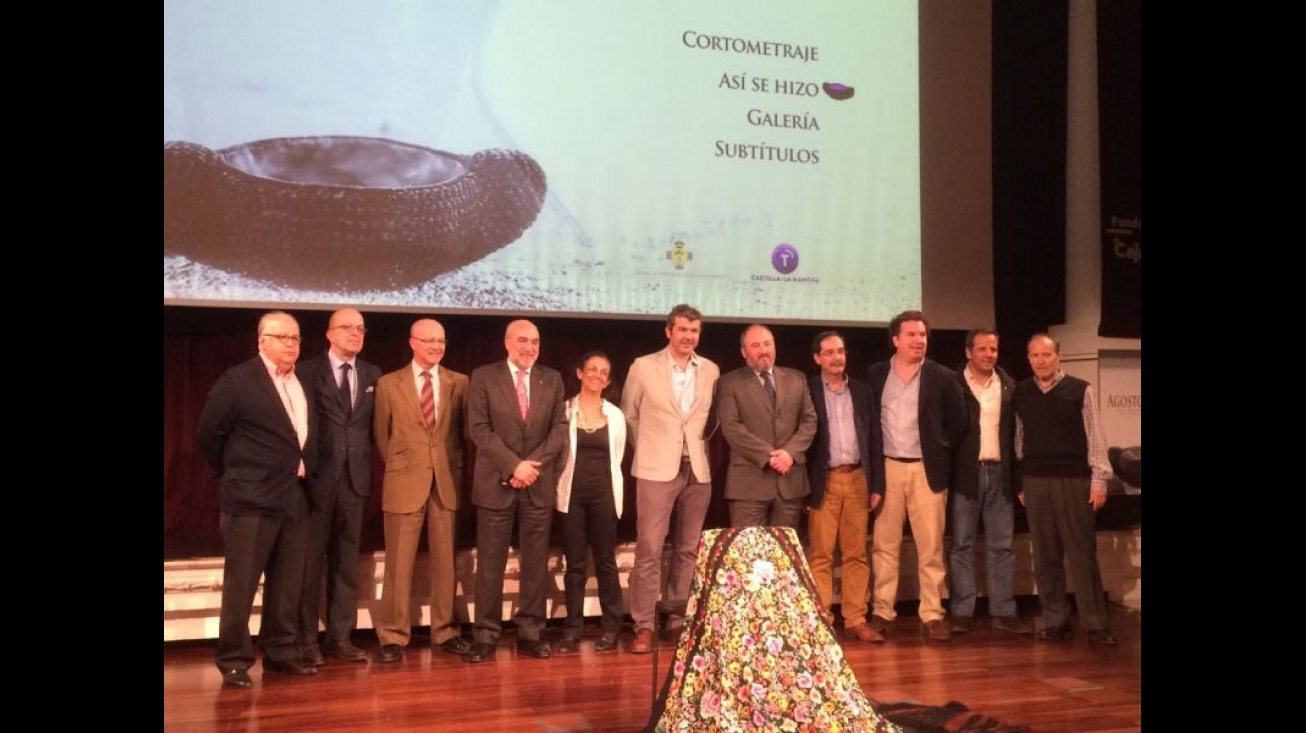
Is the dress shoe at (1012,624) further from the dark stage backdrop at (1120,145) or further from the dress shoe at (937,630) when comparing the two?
the dark stage backdrop at (1120,145)

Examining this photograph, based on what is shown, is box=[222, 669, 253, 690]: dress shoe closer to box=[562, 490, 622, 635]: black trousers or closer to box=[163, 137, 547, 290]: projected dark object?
Answer: box=[562, 490, 622, 635]: black trousers

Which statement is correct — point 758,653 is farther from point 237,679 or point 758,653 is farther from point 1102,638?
point 1102,638

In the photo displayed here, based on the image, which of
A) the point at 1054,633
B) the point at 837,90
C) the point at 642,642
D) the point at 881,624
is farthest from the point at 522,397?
the point at 1054,633

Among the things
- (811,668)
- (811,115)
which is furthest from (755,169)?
(811,668)

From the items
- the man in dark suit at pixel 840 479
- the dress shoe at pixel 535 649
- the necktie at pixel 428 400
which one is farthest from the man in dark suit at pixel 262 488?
the man in dark suit at pixel 840 479

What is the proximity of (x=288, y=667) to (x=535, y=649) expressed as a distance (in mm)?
1036

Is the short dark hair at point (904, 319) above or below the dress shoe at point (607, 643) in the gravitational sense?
above

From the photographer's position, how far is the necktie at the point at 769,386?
5387 mm

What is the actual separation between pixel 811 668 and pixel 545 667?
1.90 m

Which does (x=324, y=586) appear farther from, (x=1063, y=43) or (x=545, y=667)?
(x=1063, y=43)

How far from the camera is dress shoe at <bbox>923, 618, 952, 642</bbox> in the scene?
17.4 feet

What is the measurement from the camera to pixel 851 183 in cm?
617

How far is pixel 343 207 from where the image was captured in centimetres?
532

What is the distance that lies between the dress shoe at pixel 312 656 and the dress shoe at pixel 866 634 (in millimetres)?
2441
